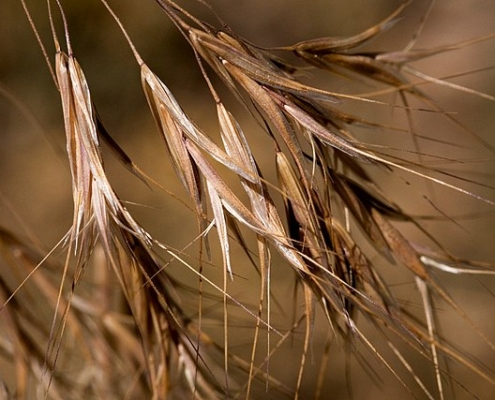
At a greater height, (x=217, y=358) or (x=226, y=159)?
(x=226, y=159)

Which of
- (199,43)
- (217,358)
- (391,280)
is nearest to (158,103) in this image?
(199,43)

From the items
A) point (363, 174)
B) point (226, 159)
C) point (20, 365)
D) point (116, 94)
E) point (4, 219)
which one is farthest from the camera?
point (116, 94)

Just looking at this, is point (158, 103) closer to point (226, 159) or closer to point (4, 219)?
point (226, 159)

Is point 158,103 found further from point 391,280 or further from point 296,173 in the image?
point 391,280

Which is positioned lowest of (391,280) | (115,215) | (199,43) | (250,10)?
(391,280)

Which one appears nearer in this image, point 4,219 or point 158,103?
point 158,103

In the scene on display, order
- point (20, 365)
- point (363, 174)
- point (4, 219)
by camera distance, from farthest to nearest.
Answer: point (4, 219)
point (20, 365)
point (363, 174)
